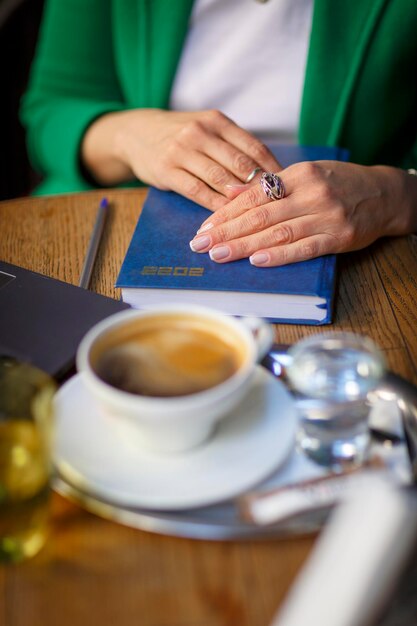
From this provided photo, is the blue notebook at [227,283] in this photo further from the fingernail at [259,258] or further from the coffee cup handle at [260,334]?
the coffee cup handle at [260,334]

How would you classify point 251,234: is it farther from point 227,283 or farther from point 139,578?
point 139,578

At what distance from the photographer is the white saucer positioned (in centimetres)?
47

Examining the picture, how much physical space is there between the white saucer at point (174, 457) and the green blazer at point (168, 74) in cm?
70

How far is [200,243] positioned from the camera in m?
0.77

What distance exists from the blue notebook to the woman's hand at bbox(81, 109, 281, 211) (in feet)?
0.43

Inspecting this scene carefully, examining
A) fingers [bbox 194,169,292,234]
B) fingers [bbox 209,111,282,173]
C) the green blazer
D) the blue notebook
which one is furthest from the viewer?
the green blazer

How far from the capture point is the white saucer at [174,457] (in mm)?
466

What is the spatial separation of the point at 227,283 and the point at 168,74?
1.88 ft

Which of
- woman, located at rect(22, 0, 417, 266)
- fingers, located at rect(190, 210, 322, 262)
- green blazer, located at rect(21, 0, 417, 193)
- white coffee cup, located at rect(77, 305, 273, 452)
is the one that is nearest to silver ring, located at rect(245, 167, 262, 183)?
woman, located at rect(22, 0, 417, 266)

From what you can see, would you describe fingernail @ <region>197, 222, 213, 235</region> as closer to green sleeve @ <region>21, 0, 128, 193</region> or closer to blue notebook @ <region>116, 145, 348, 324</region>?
blue notebook @ <region>116, 145, 348, 324</region>

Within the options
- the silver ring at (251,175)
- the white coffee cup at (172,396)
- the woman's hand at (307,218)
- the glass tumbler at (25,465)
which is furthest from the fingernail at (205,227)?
the glass tumbler at (25,465)

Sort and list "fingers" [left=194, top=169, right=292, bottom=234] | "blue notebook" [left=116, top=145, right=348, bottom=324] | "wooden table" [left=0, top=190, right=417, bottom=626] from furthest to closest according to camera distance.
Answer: "fingers" [left=194, top=169, right=292, bottom=234]
"blue notebook" [left=116, top=145, right=348, bottom=324]
"wooden table" [left=0, top=190, right=417, bottom=626]

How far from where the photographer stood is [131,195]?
100 cm

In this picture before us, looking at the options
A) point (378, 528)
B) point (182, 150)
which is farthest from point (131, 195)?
point (378, 528)
